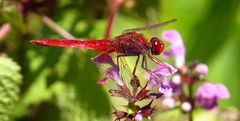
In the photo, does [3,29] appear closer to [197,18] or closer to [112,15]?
[112,15]

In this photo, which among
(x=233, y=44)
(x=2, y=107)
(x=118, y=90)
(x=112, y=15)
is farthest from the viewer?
(x=233, y=44)

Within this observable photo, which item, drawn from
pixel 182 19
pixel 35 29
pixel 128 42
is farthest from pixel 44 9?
pixel 182 19

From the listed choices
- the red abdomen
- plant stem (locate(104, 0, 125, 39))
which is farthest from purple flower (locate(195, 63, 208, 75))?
the red abdomen

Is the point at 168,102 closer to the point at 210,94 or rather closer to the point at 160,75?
the point at 210,94

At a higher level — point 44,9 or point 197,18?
point 197,18

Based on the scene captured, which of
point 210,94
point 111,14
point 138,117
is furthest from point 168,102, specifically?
point 138,117

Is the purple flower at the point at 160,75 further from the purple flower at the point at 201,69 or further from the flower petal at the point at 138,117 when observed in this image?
the purple flower at the point at 201,69
